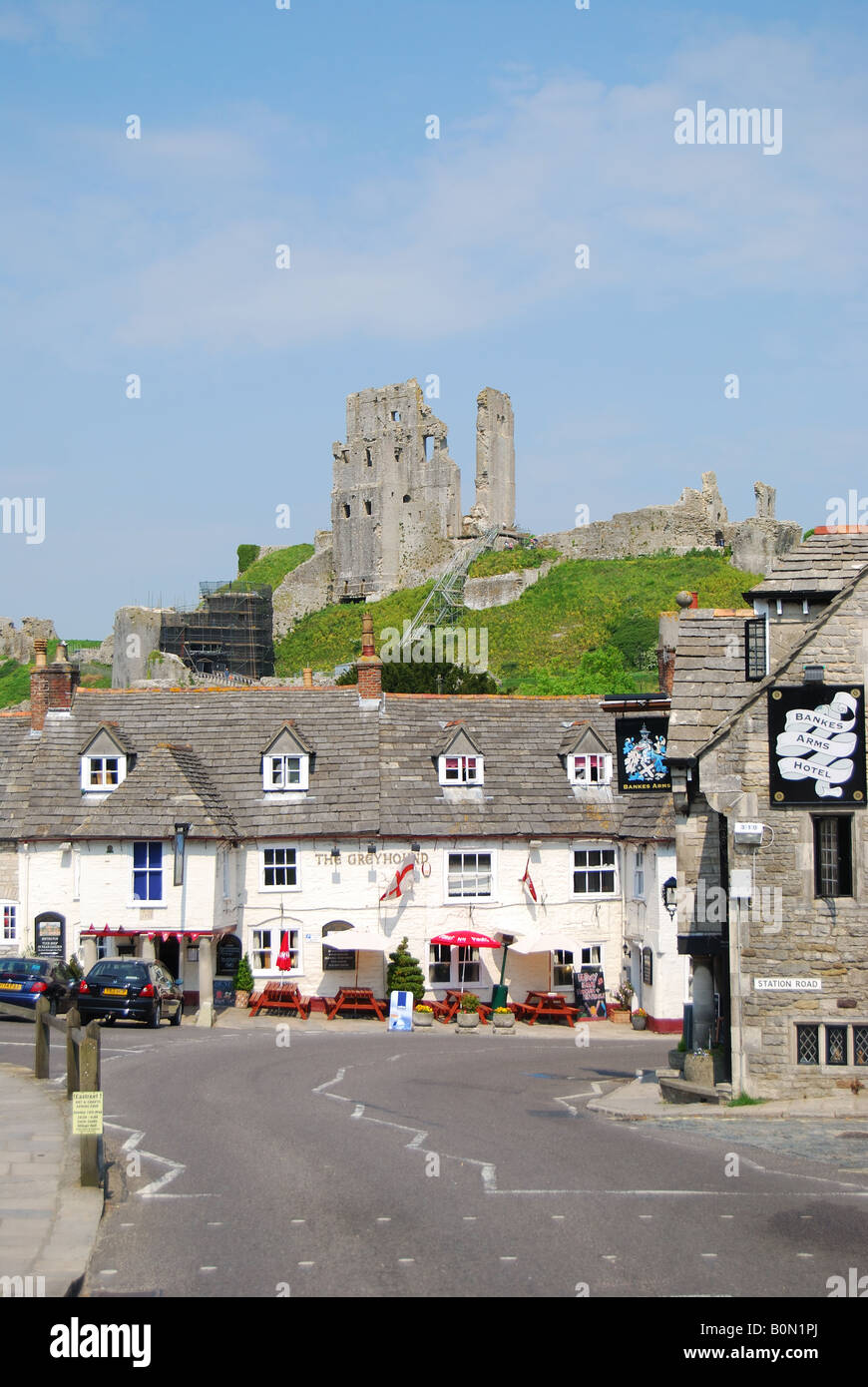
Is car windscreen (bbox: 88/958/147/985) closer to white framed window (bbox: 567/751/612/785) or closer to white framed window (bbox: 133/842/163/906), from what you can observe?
white framed window (bbox: 133/842/163/906)

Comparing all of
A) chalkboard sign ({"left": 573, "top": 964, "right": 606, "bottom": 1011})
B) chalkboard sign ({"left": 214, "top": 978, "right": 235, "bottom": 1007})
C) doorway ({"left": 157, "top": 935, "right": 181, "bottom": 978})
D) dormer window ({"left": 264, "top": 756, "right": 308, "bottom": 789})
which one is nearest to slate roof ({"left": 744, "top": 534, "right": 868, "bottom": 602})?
chalkboard sign ({"left": 573, "top": 964, "right": 606, "bottom": 1011})

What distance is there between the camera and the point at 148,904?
36.1 metres

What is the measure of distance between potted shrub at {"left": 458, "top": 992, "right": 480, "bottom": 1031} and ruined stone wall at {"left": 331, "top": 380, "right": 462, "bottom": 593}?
247ft

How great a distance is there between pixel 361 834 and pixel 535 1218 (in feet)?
77.8

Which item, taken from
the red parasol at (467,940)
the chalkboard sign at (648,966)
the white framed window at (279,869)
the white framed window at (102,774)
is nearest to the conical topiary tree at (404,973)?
the red parasol at (467,940)

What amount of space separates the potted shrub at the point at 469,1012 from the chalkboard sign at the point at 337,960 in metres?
3.36

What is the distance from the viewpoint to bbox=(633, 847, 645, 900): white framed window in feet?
119

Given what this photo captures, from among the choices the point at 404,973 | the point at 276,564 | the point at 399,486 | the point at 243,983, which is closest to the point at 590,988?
the point at 404,973

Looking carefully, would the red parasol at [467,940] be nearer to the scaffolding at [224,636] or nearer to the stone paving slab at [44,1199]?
the stone paving slab at [44,1199]

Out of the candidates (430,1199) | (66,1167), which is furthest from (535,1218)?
(66,1167)

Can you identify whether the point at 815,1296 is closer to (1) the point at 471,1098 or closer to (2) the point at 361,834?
(1) the point at 471,1098

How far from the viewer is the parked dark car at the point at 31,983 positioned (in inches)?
1262

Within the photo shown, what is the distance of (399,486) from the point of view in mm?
110125

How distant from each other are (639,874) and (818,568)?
14.7 meters
